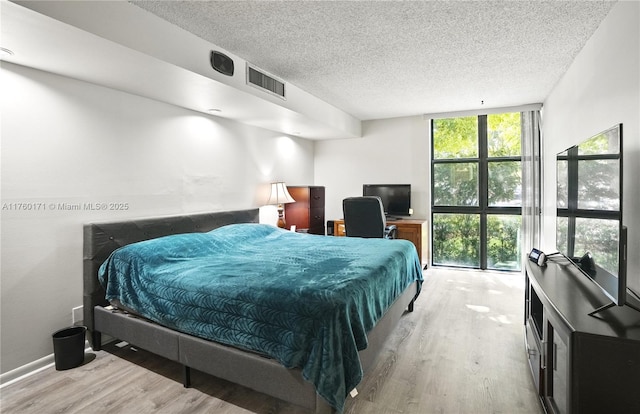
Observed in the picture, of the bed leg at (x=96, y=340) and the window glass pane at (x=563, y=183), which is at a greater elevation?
the window glass pane at (x=563, y=183)

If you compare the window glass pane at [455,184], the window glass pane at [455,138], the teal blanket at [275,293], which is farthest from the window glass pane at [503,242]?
the teal blanket at [275,293]

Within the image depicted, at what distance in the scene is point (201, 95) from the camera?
119 inches

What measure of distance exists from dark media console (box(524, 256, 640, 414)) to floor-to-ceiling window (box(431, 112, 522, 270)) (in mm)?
3428

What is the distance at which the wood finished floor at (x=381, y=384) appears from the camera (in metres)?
1.95

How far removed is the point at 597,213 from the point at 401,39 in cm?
180

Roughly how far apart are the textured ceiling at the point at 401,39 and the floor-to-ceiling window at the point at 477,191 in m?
1.10

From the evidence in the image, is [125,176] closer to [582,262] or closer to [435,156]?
[582,262]

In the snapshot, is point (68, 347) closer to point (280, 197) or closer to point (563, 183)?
point (280, 197)

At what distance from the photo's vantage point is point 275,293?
6.08 ft

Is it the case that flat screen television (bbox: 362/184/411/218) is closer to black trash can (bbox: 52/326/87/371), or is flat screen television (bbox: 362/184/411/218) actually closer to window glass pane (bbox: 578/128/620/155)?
window glass pane (bbox: 578/128/620/155)

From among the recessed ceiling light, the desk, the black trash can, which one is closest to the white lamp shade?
the desk

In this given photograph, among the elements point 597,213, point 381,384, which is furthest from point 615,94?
point 381,384

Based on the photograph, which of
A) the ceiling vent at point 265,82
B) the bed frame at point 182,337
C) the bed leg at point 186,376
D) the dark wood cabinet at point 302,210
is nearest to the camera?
the bed frame at point 182,337

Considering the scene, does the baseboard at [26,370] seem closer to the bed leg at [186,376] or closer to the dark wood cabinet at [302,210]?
the bed leg at [186,376]
